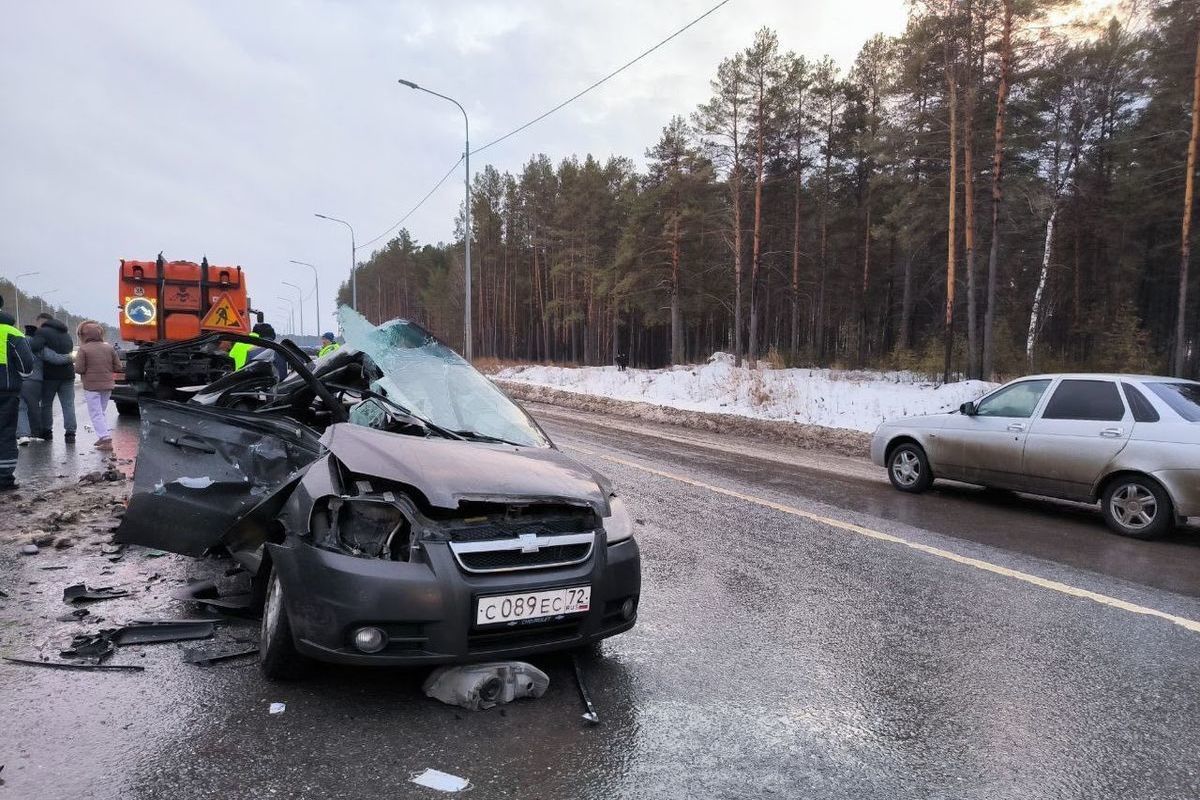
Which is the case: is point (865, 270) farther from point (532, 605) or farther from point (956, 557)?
point (532, 605)

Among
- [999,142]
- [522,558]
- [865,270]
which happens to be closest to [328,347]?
[522,558]

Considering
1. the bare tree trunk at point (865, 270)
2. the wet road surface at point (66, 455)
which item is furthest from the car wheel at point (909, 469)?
the bare tree trunk at point (865, 270)

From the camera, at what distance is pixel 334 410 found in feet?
12.7

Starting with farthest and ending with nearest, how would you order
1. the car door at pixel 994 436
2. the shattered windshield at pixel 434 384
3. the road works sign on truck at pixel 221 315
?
the road works sign on truck at pixel 221 315
the car door at pixel 994 436
the shattered windshield at pixel 434 384

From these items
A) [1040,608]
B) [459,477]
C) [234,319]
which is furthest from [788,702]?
[234,319]

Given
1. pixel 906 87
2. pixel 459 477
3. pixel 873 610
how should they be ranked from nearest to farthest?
pixel 459 477, pixel 873 610, pixel 906 87

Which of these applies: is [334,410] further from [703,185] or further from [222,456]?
[703,185]

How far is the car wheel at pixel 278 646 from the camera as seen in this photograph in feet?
10.1

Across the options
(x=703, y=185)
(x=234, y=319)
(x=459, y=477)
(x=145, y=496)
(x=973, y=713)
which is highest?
(x=703, y=185)

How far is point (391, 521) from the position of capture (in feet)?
9.78

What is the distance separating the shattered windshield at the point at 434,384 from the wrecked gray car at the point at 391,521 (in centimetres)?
Answer: 2

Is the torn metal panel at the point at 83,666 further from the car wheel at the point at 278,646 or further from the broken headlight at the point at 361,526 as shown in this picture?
→ the broken headlight at the point at 361,526

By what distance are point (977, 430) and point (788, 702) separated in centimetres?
595

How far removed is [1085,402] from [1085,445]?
19.7 inches
